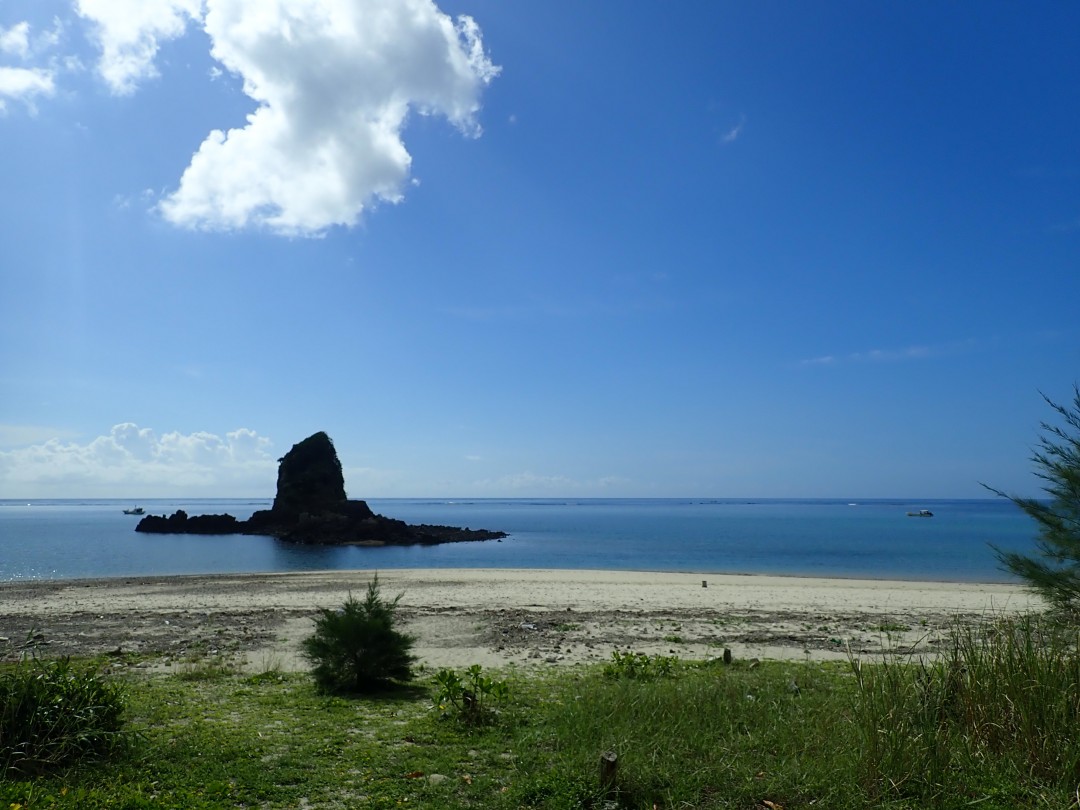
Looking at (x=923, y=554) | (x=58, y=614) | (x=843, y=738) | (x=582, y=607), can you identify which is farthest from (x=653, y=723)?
Answer: (x=923, y=554)

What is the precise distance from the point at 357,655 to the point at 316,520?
273 ft

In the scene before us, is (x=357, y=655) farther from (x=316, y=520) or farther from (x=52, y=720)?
(x=316, y=520)

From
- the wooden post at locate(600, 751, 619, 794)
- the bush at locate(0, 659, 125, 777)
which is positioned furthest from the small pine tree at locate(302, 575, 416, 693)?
the wooden post at locate(600, 751, 619, 794)

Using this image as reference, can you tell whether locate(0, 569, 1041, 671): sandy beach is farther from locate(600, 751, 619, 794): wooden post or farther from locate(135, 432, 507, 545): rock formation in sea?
locate(135, 432, 507, 545): rock formation in sea

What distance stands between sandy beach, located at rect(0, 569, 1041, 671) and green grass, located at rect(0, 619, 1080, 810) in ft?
4.14

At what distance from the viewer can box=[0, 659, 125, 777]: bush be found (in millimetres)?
6402

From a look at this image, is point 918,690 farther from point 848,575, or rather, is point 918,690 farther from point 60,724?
point 848,575

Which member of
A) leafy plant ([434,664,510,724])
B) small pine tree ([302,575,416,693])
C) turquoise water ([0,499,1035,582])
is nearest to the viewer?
leafy plant ([434,664,510,724])

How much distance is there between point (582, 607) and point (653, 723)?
653 inches

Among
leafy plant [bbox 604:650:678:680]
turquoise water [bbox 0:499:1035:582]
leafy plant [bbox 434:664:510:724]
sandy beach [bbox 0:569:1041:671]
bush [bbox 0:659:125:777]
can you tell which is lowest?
turquoise water [bbox 0:499:1035:582]

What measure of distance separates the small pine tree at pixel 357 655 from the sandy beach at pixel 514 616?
273 cm

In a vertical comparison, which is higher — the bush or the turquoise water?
the bush

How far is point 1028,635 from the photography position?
286 inches

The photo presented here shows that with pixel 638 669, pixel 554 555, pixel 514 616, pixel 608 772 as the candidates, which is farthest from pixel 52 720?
pixel 554 555
